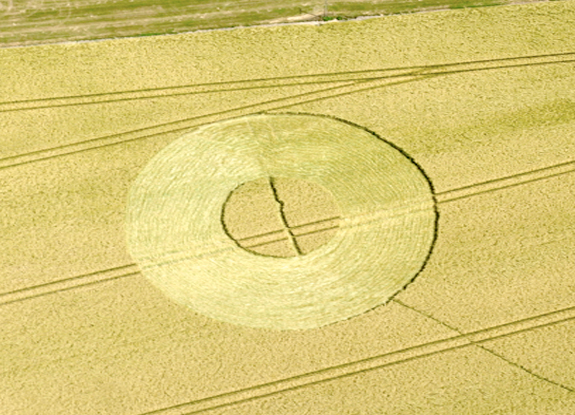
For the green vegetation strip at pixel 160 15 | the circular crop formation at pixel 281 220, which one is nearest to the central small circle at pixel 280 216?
the circular crop formation at pixel 281 220

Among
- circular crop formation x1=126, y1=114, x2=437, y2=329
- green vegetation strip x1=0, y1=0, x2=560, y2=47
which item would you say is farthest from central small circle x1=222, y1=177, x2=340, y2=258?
green vegetation strip x1=0, y1=0, x2=560, y2=47

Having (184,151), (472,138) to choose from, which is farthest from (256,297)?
(472,138)

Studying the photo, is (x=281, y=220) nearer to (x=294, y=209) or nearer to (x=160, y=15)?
(x=294, y=209)

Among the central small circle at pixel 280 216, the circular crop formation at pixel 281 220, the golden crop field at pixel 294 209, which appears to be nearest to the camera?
the golden crop field at pixel 294 209

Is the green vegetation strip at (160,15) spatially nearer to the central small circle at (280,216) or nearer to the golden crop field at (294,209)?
the golden crop field at (294,209)

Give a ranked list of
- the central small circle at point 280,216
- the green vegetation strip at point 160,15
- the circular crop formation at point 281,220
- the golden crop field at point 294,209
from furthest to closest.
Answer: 1. the green vegetation strip at point 160,15
2. the central small circle at point 280,216
3. the circular crop formation at point 281,220
4. the golden crop field at point 294,209

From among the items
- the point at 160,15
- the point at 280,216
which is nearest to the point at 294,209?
the point at 280,216
